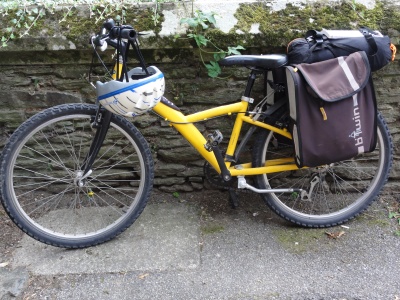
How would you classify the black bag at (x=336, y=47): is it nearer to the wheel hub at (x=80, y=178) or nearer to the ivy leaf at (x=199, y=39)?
the ivy leaf at (x=199, y=39)

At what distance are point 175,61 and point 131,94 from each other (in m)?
0.66

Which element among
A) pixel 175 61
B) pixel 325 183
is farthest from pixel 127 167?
pixel 325 183

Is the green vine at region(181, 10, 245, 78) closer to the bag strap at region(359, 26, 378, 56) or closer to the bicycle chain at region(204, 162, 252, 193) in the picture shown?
the bicycle chain at region(204, 162, 252, 193)

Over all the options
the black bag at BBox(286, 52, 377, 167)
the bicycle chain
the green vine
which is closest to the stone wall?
the green vine

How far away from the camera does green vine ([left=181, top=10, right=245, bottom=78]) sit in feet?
8.32

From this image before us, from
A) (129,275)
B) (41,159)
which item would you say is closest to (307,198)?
A: (129,275)

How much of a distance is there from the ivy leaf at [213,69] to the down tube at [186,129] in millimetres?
346

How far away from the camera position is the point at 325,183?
10.1 feet

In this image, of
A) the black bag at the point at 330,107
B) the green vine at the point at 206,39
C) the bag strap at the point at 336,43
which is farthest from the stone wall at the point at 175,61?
the black bag at the point at 330,107

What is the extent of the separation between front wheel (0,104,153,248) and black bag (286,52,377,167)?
0.96 metres

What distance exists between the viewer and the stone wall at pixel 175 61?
2.61 metres

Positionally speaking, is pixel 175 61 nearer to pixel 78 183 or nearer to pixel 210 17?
pixel 210 17

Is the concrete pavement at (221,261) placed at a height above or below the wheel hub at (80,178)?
below

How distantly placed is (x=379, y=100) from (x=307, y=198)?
0.86 m
